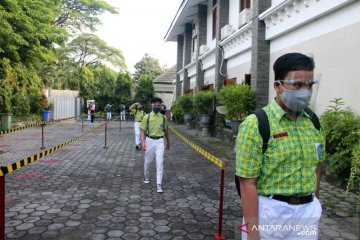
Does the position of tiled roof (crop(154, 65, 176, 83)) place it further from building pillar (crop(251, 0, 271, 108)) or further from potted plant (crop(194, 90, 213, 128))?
building pillar (crop(251, 0, 271, 108))

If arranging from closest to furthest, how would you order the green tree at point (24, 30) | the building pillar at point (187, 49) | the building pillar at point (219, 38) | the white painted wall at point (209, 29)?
the green tree at point (24, 30) → the building pillar at point (219, 38) → the white painted wall at point (209, 29) → the building pillar at point (187, 49)

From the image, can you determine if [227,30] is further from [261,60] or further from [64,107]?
[64,107]

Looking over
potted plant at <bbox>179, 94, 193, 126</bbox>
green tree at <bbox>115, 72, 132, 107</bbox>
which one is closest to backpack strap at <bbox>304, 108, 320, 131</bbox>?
potted plant at <bbox>179, 94, 193, 126</bbox>

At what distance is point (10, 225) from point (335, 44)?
698 centimetres

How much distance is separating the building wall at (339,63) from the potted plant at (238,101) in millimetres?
2548

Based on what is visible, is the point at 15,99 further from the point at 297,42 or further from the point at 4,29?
the point at 297,42

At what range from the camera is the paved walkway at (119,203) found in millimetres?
4496

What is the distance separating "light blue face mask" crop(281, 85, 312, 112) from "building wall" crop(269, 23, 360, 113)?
4.89 metres

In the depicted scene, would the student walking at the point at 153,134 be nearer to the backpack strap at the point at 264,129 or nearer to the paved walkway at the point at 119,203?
the paved walkway at the point at 119,203

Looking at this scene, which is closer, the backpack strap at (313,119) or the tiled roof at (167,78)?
the backpack strap at (313,119)

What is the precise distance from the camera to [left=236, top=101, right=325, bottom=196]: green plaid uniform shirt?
2.09m

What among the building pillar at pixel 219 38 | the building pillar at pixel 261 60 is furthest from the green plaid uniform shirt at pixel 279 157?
the building pillar at pixel 219 38

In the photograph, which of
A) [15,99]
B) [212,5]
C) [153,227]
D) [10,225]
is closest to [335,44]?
[153,227]

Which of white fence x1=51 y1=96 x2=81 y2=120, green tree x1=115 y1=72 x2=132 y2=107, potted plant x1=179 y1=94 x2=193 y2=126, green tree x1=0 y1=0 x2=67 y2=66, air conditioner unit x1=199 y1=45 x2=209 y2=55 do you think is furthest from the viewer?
green tree x1=115 y1=72 x2=132 y2=107
